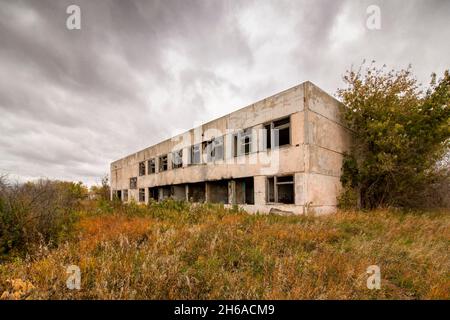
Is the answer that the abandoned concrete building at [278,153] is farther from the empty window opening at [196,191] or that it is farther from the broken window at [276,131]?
the empty window opening at [196,191]

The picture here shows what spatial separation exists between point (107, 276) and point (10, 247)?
3.64 meters

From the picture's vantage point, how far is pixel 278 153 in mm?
11438

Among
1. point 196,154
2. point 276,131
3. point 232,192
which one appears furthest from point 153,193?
point 276,131

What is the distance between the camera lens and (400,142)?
1075 cm

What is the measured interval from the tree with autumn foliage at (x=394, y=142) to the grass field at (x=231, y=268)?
6.18 metres

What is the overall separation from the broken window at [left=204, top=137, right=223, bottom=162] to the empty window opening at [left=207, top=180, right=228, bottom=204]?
2.17 metres

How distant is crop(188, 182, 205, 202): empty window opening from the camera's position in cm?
1902

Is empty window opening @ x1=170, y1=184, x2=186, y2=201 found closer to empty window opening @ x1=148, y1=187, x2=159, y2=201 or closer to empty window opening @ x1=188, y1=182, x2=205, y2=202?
empty window opening @ x1=188, y1=182, x2=205, y2=202

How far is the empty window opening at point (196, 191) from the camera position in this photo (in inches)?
749

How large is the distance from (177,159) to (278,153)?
11027 millimetres

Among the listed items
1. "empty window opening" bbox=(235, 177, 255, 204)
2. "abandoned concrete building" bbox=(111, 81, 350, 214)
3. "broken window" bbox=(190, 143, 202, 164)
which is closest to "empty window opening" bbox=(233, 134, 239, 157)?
"abandoned concrete building" bbox=(111, 81, 350, 214)

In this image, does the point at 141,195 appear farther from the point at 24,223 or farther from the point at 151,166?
the point at 24,223
